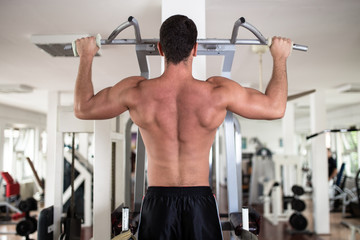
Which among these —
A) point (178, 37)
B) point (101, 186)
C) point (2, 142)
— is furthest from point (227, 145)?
point (2, 142)

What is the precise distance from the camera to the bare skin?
1.01m

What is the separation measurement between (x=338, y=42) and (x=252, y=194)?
14.1 ft

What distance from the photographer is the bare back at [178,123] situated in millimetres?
1013

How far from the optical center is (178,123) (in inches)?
39.9

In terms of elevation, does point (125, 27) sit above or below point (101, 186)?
above

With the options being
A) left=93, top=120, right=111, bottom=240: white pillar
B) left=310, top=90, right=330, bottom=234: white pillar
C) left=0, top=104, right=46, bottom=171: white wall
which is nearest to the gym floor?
left=310, top=90, right=330, bottom=234: white pillar

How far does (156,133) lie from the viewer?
1035 mm

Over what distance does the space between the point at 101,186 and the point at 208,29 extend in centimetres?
142

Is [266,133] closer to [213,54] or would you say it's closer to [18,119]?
[18,119]

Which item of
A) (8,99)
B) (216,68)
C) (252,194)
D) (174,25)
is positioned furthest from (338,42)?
(8,99)

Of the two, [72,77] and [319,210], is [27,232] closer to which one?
[72,77]

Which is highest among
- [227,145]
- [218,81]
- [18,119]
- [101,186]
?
[18,119]

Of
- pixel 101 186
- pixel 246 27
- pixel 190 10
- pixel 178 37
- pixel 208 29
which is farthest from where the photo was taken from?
pixel 208 29

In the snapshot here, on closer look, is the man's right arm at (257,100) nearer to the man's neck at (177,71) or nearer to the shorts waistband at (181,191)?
the man's neck at (177,71)
